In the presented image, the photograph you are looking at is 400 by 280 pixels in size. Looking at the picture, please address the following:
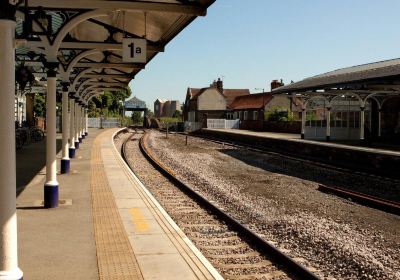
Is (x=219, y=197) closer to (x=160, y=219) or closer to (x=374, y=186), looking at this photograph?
(x=160, y=219)

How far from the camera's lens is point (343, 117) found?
35594mm

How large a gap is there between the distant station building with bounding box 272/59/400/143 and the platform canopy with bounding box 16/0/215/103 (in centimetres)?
1385

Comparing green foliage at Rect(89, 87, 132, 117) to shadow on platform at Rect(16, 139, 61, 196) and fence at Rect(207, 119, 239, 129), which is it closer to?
fence at Rect(207, 119, 239, 129)

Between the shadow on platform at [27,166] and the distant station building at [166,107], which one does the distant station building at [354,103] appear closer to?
the shadow on platform at [27,166]

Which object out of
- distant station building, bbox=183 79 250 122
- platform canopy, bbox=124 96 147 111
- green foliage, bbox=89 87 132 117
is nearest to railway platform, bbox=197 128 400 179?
distant station building, bbox=183 79 250 122

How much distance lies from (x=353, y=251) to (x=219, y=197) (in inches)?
235

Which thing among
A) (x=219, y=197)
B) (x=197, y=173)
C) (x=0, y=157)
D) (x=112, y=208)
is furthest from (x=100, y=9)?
(x=197, y=173)

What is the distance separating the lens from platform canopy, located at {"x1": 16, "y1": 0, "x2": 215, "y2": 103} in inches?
340

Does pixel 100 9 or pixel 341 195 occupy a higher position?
pixel 100 9

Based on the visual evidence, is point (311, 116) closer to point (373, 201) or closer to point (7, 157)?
point (373, 201)

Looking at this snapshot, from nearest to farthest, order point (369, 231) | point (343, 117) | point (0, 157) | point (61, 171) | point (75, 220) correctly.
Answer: point (0, 157) < point (75, 220) < point (369, 231) < point (61, 171) < point (343, 117)

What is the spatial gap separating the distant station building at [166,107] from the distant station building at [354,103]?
14228 cm

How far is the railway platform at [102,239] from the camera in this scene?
600 centimetres

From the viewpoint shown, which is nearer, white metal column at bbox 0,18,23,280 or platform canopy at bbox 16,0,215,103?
white metal column at bbox 0,18,23,280
